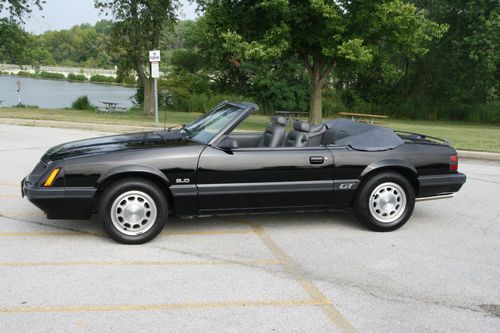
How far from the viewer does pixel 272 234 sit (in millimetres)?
5672

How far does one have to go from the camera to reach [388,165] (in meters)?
5.75

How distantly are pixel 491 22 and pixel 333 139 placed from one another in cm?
2439

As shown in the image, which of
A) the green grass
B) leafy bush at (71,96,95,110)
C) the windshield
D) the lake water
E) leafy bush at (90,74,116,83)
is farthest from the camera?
leafy bush at (90,74,116,83)

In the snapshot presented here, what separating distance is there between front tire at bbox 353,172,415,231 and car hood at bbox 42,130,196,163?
77.4 inches

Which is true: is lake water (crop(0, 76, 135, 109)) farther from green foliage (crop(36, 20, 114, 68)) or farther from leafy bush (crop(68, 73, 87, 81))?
green foliage (crop(36, 20, 114, 68))

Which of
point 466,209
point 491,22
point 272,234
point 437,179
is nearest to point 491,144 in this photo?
point 466,209

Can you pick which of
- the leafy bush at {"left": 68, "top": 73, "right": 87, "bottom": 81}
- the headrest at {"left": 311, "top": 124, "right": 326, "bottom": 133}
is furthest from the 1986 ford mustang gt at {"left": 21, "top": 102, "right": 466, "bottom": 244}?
the leafy bush at {"left": 68, "top": 73, "right": 87, "bottom": 81}

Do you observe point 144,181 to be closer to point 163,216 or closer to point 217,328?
point 163,216

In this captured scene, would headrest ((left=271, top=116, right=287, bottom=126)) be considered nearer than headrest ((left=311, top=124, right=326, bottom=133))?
Yes

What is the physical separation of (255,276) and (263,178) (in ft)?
4.15

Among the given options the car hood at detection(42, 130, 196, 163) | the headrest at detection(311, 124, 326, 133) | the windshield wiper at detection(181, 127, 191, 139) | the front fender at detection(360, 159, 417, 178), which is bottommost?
the front fender at detection(360, 159, 417, 178)

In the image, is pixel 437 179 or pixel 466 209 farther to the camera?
pixel 466 209

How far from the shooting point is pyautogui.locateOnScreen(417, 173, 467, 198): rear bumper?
595cm

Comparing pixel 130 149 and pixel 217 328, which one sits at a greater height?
pixel 130 149
